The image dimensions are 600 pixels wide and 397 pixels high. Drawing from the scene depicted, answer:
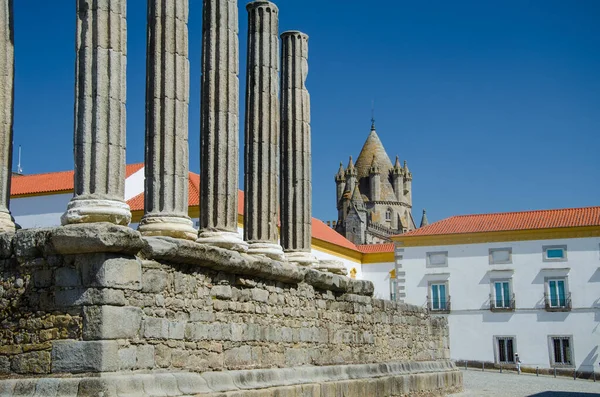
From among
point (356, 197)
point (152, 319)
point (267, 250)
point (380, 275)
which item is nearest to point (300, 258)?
point (267, 250)

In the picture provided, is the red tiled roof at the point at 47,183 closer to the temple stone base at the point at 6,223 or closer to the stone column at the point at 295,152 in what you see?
the stone column at the point at 295,152

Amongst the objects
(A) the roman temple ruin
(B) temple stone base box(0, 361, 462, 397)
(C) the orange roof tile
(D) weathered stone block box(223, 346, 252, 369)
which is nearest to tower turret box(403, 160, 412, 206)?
(C) the orange roof tile

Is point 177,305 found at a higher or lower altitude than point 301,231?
lower

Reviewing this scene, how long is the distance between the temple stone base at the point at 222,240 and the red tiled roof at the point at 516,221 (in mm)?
31696

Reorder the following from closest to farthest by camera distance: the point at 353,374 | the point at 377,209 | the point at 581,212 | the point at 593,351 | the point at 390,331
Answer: the point at 353,374 < the point at 390,331 < the point at 593,351 < the point at 581,212 < the point at 377,209

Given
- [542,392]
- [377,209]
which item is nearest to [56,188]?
[542,392]

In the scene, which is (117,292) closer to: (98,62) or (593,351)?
(98,62)

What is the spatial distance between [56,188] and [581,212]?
81.5ft

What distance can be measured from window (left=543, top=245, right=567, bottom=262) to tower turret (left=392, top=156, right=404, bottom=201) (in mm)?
42439

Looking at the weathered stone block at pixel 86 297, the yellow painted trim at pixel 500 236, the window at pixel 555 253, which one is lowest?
the weathered stone block at pixel 86 297

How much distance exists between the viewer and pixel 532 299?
41.2m

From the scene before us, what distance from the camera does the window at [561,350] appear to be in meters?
39.9

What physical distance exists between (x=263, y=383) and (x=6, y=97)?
194 inches

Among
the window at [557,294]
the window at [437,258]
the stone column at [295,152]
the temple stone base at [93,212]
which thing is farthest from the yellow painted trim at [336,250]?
the temple stone base at [93,212]
